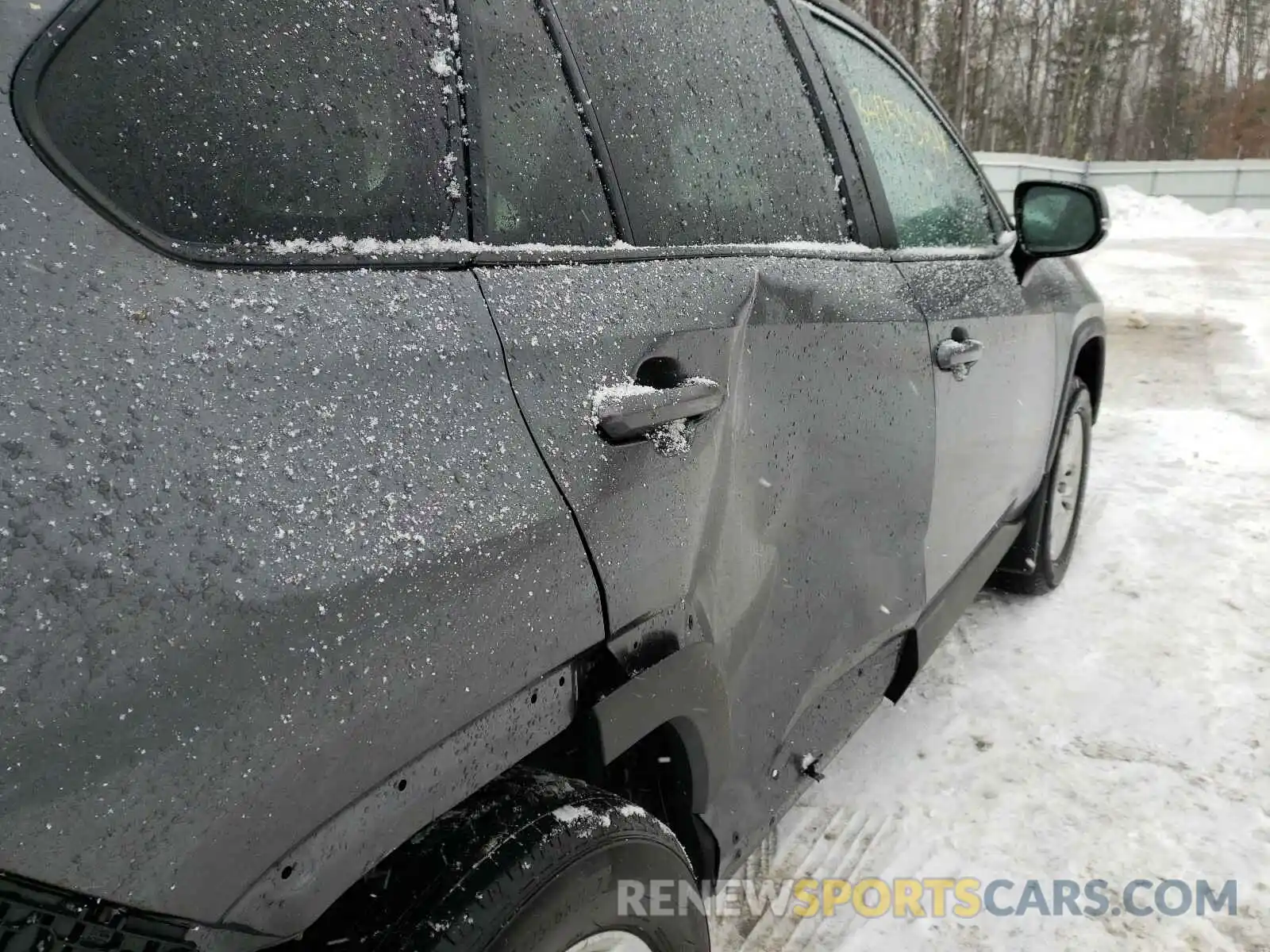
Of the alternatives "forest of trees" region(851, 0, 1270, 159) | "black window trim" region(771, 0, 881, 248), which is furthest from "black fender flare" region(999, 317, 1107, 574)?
"forest of trees" region(851, 0, 1270, 159)

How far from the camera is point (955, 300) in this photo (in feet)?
8.05

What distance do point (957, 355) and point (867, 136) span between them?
634 millimetres

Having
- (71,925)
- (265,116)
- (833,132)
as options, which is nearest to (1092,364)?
(833,132)

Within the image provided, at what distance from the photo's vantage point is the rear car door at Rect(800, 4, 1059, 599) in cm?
236

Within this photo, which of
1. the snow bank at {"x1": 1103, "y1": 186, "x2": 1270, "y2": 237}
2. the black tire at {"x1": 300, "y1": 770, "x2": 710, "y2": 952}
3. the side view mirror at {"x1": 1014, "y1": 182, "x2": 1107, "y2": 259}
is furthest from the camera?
the snow bank at {"x1": 1103, "y1": 186, "x2": 1270, "y2": 237}

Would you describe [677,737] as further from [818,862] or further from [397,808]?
[818,862]

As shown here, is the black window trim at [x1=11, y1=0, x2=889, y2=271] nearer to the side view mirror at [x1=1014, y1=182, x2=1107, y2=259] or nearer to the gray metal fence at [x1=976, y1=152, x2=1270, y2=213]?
the side view mirror at [x1=1014, y1=182, x2=1107, y2=259]

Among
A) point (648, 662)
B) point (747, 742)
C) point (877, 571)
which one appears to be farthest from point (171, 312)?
point (877, 571)

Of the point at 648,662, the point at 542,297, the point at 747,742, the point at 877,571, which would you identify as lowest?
the point at 747,742

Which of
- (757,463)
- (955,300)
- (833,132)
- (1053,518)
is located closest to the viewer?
(757,463)

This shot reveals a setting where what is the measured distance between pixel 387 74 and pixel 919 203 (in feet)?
6.44

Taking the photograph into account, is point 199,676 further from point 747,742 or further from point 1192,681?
point 1192,681

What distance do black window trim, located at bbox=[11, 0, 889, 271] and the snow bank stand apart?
76.4 feet

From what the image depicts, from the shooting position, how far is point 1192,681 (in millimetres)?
3084
